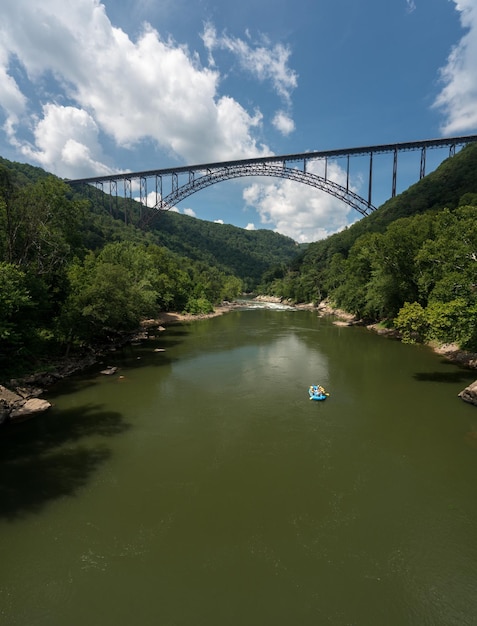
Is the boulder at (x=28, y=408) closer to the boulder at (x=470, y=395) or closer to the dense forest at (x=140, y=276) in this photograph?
the dense forest at (x=140, y=276)

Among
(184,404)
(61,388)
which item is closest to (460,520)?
(184,404)

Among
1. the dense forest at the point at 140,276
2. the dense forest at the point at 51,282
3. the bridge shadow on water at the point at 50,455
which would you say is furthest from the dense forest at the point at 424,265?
the dense forest at the point at 51,282

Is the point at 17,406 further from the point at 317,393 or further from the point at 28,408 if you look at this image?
the point at 317,393

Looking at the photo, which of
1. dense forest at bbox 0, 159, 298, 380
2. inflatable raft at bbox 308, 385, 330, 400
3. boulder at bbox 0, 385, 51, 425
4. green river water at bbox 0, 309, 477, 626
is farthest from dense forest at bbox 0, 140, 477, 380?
inflatable raft at bbox 308, 385, 330, 400

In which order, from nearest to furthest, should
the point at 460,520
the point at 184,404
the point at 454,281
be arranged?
the point at 460,520, the point at 184,404, the point at 454,281

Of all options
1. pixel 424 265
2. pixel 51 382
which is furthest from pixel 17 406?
pixel 424 265

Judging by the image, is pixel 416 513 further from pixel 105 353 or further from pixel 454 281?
pixel 105 353

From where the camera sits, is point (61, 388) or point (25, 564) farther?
point (61, 388)
